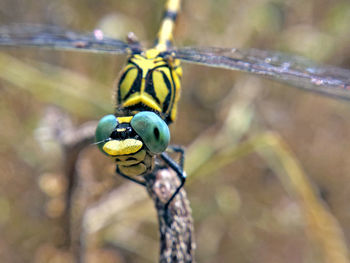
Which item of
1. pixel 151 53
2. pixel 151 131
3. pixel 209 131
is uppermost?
pixel 151 53

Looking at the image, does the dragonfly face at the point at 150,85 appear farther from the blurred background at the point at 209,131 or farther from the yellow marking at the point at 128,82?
the blurred background at the point at 209,131

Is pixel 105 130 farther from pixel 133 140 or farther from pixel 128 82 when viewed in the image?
pixel 128 82

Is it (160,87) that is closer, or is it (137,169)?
(137,169)

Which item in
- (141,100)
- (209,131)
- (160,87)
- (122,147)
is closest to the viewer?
(122,147)

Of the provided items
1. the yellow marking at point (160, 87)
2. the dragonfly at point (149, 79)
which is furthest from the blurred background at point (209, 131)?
the yellow marking at point (160, 87)

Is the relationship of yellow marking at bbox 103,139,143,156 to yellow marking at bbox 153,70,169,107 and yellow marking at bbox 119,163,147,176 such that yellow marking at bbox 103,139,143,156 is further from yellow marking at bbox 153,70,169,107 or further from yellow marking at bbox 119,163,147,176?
yellow marking at bbox 153,70,169,107

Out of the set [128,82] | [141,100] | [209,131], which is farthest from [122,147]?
[209,131]

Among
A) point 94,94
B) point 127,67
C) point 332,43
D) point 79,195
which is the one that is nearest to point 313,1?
point 332,43

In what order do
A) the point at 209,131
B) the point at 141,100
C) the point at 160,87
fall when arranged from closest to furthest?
the point at 141,100 → the point at 160,87 → the point at 209,131
